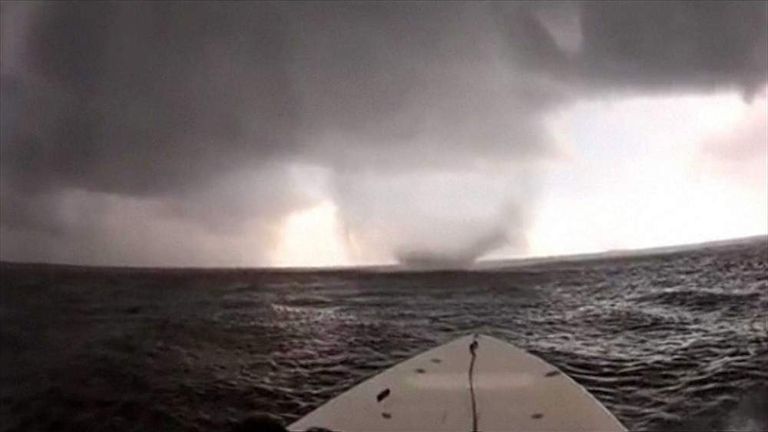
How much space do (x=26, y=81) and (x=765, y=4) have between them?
1.06 metres

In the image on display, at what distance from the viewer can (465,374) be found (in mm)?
1666

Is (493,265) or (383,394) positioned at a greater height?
(493,265)

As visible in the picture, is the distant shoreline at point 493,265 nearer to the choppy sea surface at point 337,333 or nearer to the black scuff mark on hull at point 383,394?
the choppy sea surface at point 337,333

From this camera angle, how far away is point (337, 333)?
1.69 metres

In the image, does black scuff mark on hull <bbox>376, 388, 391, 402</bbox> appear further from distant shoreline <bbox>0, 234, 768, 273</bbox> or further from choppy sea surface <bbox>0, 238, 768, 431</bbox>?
distant shoreline <bbox>0, 234, 768, 273</bbox>

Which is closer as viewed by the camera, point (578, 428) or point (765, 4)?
point (578, 428)

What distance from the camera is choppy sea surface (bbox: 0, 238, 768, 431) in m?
1.65

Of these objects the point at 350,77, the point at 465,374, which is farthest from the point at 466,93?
the point at 465,374

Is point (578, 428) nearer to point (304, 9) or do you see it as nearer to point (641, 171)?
point (641, 171)

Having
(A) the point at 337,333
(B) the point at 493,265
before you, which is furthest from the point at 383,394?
(B) the point at 493,265

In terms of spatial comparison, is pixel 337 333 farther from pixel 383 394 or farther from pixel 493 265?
pixel 493 265

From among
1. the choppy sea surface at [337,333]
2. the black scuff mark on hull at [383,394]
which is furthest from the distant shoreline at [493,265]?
the black scuff mark on hull at [383,394]

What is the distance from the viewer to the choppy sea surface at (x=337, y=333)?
165cm

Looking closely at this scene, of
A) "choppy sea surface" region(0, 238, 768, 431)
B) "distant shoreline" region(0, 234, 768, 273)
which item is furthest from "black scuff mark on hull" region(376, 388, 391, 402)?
"distant shoreline" region(0, 234, 768, 273)
